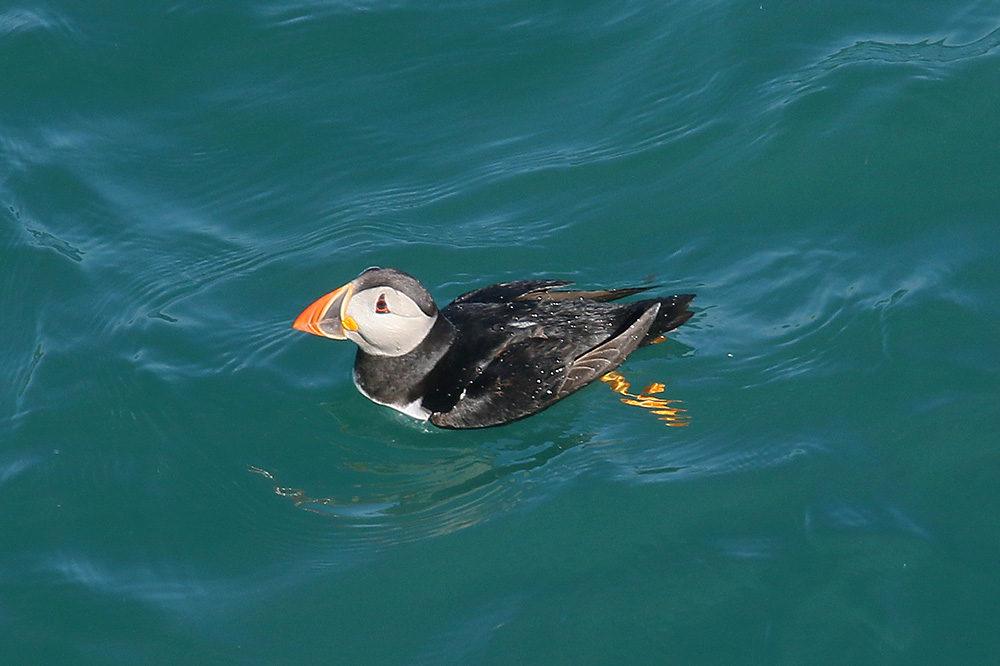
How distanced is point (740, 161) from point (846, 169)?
759 millimetres

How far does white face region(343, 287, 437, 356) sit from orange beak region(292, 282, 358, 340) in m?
0.03

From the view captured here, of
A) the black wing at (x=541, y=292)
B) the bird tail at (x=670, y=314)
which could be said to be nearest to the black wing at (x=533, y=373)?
the bird tail at (x=670, y=314)

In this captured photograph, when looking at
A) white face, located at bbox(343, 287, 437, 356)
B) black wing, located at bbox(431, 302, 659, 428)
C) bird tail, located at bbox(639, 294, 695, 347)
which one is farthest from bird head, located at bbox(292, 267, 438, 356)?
bird tail, located at bbox(639, 294, 695, 347)

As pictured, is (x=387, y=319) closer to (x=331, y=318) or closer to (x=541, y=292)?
(x=331, y=318)

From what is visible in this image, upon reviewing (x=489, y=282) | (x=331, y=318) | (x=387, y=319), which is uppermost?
(x=489, y=282)

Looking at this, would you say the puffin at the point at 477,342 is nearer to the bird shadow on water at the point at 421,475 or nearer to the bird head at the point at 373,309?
the bird head at the point at 373,309

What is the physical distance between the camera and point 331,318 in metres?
6.82

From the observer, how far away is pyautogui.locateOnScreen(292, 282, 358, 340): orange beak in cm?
681

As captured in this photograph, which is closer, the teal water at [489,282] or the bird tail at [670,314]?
the teal water at [489,282]

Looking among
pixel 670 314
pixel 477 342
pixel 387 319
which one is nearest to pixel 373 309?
pixel 387 319

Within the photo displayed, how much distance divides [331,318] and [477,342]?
0.90 metres

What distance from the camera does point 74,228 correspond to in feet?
27.7

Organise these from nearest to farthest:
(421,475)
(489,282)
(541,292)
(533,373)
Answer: (421,475), (533,373), (541,292), (489,282)

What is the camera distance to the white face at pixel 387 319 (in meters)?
6.79
